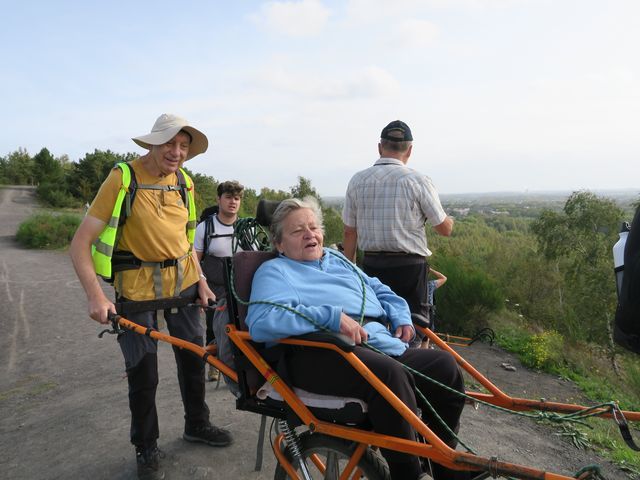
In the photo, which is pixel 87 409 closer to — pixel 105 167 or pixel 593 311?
pixel 593 311

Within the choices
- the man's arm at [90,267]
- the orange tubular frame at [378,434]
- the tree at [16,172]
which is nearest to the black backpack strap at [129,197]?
the man's arm at [90,267]

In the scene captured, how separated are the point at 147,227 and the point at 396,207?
1890 millimetres

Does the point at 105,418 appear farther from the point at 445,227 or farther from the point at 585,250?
the point at 585,250

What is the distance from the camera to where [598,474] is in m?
1.79

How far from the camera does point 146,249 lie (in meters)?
2.98

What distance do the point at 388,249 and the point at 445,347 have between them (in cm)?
113

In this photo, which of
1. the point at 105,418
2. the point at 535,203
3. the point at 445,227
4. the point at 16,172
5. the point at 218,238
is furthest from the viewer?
the point at 535,203

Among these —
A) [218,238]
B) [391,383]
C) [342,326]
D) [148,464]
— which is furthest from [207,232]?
[391,383]

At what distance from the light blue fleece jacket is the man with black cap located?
96 cm

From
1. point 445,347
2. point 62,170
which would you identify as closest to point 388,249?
point 445,347

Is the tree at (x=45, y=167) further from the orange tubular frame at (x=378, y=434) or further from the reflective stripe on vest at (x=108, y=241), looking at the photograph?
the orange tubular frame at (x=378, y=434)

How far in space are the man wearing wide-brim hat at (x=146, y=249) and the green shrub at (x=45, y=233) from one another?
13.7 m

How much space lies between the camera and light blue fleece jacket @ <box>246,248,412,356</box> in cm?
225

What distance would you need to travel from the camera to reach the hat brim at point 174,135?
2.88 m
